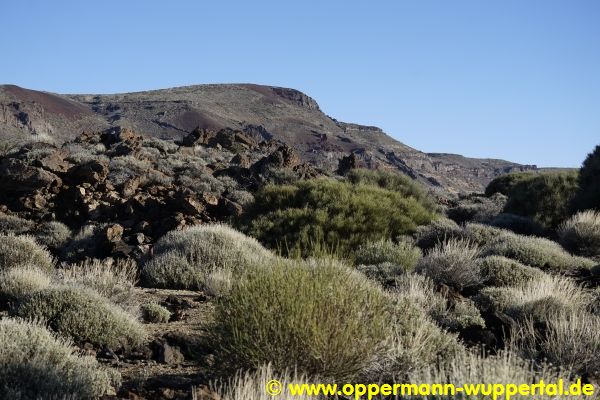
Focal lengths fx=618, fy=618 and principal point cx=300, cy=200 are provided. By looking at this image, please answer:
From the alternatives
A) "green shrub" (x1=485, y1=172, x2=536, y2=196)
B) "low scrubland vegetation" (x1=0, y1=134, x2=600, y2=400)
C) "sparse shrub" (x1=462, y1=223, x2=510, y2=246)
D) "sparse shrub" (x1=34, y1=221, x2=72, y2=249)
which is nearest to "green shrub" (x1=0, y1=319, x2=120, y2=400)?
"low scrubland vegetation" (x1=0, y1=134, x2=600, y2=400)

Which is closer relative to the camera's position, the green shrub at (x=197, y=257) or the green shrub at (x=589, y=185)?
the green shrub at (x=197, y=257)

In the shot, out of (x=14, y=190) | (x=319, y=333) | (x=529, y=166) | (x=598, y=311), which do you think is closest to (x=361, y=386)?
(x=319, y=333)

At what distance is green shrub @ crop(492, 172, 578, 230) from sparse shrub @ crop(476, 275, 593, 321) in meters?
11.2

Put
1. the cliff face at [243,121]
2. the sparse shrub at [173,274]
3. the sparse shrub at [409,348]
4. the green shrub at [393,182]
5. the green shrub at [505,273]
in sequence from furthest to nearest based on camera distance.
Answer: the cliff face at [243,121]
the green shrub at [393,182]
the sparse shrub at [173,274]
the green shrub at [505,273]
the sparse shrub at [409,348]

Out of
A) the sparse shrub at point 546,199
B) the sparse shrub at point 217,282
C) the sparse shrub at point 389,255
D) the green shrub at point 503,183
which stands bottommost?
the sparse shrub at point 217,282

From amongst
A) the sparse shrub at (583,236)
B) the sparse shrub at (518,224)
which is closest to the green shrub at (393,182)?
the sparse shrub at (518,224)

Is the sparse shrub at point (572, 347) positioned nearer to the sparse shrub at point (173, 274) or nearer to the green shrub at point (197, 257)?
the green shrub at point (197, 257)

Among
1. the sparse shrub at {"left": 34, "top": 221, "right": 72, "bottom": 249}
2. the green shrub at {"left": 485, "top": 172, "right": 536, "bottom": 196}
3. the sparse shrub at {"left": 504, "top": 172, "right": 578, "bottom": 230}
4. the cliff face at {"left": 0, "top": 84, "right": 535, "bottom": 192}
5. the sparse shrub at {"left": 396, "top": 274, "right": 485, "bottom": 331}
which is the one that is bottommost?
the sparse shrub at {"left": 34, "top": 221, "right": 72, "bottom": 249}

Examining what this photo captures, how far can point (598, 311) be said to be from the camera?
7109 millimetres

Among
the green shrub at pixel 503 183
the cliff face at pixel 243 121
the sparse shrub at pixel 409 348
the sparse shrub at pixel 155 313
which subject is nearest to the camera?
the sparse shrub at pixel 409 348

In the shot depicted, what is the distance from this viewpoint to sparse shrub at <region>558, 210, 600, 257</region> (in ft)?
44.2

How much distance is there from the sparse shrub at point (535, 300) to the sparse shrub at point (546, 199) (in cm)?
1119

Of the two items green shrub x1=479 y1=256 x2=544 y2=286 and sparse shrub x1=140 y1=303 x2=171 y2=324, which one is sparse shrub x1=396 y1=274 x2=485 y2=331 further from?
sparse shrub x1=140 y1=303 x2=171 y2=324

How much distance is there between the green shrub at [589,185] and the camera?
1695cm
